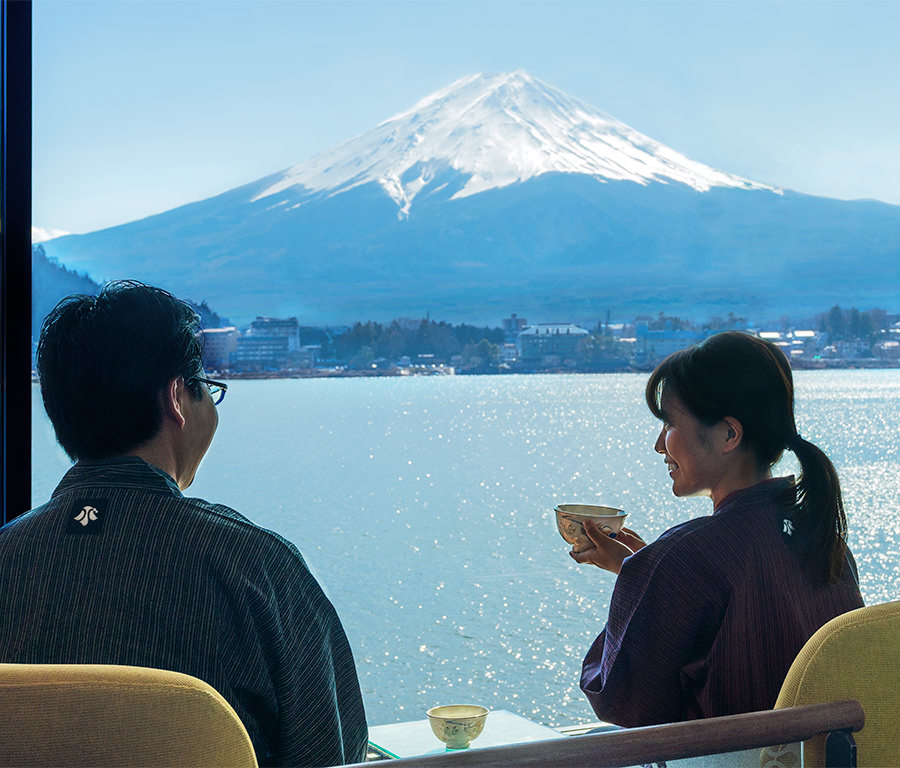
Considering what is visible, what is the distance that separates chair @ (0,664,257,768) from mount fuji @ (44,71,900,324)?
115ft

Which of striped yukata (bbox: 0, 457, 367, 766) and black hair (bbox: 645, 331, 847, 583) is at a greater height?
black hair (bbox: 645, 331, 847, 583)

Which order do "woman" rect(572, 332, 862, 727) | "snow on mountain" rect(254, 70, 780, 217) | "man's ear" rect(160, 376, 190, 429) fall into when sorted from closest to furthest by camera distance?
"man's ear" rect(160, 376, 190, 429)
"woman" rect(572, 332, 862, 727)
"snow on mountain" rect(254, 70, 780, 217)

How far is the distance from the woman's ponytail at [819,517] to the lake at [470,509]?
47.7ft

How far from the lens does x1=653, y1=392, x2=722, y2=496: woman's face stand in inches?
44.4

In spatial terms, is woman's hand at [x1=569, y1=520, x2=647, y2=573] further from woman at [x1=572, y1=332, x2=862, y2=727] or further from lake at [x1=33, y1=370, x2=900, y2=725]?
lake at [x1=33, y1=370, x2=900, y2=725]

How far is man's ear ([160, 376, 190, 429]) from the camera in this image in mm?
916

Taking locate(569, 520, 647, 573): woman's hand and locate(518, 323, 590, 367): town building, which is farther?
locate(518, 323, 590, 367): town building

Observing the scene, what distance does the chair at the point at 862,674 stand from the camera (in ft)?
2.68

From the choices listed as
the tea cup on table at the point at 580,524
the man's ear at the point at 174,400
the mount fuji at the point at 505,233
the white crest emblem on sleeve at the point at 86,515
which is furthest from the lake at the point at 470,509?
the white crest emblem on sleeve at the point at 86,515

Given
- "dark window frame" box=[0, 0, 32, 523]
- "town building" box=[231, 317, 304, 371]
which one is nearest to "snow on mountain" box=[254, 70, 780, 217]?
"town building" box=[231, 317, 304, 371]

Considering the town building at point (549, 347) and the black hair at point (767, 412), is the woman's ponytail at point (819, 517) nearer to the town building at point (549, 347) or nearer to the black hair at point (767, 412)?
the black hair at point (767, 412)

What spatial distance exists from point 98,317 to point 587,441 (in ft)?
128

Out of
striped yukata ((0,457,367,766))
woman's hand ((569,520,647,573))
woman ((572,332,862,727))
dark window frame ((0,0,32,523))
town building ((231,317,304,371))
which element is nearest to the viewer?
striped yukata ((0,457,367,766))

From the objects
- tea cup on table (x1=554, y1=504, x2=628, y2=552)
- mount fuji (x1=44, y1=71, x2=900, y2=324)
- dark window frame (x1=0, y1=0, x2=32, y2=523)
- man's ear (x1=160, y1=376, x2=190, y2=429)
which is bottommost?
tea cup on table (x1=554, y1=504, x2=628, y2=552)
